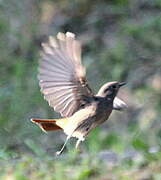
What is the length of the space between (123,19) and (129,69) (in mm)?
980

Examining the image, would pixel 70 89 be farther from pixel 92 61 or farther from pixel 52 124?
pixel 92 61

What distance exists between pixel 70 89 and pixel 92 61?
458cm

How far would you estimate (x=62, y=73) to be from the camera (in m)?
7.12

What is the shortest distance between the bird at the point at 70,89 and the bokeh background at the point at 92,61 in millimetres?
448

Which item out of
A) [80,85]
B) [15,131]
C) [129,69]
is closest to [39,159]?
[80,85]

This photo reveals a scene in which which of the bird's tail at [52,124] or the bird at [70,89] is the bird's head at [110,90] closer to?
the bird at [70,89]

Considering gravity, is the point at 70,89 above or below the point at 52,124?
above

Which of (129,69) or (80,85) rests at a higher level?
(80,85)

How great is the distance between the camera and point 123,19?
12.3m

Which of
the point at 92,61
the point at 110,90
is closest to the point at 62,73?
the point at 110,90

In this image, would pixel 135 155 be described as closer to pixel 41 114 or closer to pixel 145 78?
pixel 41 114

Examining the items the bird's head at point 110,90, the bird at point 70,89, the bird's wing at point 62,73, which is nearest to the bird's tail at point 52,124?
the bird at point 70,89

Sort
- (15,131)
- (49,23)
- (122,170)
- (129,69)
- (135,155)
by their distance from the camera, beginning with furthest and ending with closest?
(49,23) → (129,69) → (15,131) → (135,155) → (122,170)

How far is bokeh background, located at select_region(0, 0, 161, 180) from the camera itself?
1016 centimetres
